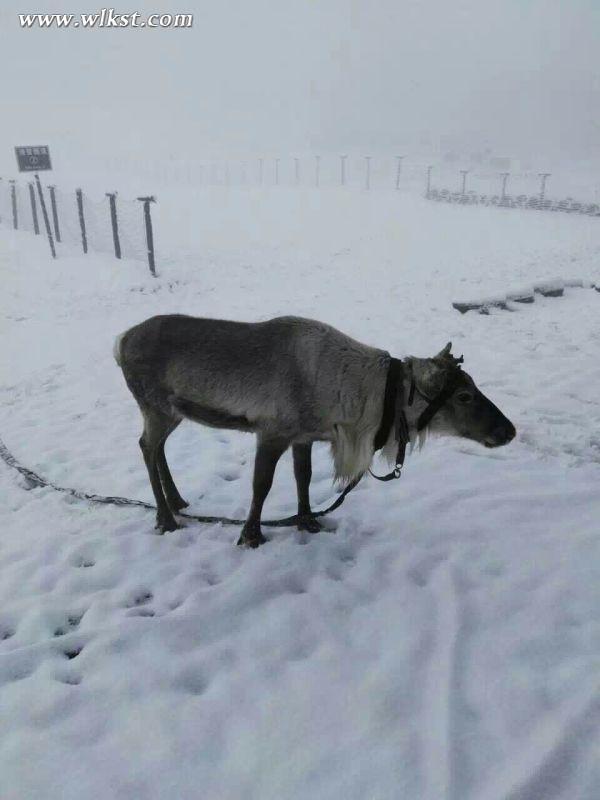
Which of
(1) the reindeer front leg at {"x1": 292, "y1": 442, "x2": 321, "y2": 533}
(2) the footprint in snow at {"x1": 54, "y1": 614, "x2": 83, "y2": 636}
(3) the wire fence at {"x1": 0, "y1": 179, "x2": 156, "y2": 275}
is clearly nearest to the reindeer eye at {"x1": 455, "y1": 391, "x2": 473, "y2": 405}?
(1) the reindeer front leg at {"x1": 292, "y1": 442, "x2": 321, "y2": 533}

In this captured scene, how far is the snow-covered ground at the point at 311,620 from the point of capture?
2.23 metres

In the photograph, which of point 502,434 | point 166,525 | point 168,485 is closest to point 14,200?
point 168,485

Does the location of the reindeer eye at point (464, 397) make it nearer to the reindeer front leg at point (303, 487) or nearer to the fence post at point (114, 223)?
the reindeer front leg at point (303, 487)

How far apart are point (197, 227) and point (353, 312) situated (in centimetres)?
2010

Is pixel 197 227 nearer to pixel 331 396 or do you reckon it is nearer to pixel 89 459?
pixel 89 459

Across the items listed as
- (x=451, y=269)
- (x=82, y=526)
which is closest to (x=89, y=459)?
(x=82, y=526)

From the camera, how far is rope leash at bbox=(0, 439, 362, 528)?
396 centimetres

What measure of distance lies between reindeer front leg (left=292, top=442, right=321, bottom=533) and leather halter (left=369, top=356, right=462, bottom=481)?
630 millimetres

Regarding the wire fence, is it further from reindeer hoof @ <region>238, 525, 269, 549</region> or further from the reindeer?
reindeer hoof @ <region>238, 525, 269, 549</region>

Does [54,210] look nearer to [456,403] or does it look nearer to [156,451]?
[156,451]

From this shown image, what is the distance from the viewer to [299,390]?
3.67m

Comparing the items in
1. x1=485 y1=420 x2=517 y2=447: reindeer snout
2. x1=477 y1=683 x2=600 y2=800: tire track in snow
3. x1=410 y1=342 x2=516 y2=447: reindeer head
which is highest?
x1=410 y1=342 x2=516 y2=447: reindeer head

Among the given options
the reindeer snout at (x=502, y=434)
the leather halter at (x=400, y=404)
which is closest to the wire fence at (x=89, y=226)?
the leather halter at (x=400, y=404)

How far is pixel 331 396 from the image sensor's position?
3654 millimetres
